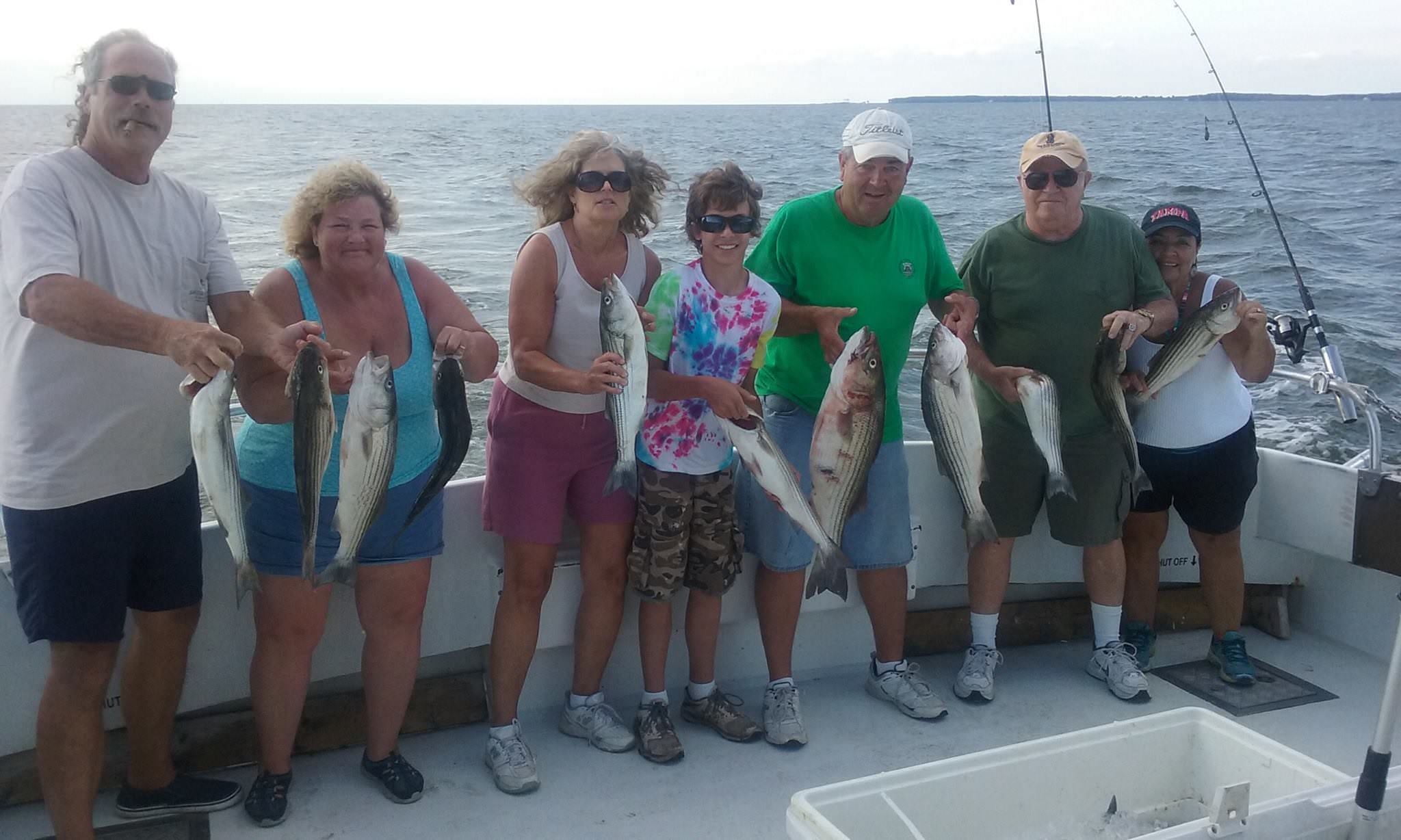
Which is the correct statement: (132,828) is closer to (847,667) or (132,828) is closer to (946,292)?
(847,667)

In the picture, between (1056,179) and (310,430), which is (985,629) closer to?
(1056,179)

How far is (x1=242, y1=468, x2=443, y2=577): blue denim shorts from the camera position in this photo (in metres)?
3.04

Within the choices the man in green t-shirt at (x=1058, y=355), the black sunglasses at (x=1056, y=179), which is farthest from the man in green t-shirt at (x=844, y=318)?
the black sunglasses at (x=1056, y=179)

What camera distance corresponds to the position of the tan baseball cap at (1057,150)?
3.91 metres

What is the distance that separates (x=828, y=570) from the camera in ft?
11.2

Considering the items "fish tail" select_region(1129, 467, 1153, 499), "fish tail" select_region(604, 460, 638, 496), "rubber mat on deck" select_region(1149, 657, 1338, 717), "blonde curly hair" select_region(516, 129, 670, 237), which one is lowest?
"rubber mat on deck" select_region(1149, 657, 1338, 717)

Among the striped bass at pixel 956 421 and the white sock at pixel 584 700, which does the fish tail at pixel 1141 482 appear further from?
the white sock at pixel 584 700

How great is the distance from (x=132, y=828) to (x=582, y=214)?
7.24ft

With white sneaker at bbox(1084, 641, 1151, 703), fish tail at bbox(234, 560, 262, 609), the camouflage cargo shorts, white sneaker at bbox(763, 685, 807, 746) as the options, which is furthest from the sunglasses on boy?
white sneaker at bbox(1084, 641, 1151, 703)

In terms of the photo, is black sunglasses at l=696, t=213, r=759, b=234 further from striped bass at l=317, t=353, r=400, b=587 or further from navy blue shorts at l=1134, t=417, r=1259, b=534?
navy blue shorts at l=1134, t=417, r=1259, b=534

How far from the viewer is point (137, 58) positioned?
273 cm

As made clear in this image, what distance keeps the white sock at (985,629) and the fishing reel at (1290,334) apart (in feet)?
5.28

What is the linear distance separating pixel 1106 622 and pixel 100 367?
3.59 m

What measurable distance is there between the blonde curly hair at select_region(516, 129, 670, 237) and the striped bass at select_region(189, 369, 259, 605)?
1110mm
